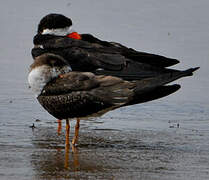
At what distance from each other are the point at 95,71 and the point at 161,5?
6511 millimetres

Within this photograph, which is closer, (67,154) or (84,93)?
(67,154)

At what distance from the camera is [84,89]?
534cm

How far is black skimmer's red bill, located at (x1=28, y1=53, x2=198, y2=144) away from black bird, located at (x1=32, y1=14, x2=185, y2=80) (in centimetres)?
42

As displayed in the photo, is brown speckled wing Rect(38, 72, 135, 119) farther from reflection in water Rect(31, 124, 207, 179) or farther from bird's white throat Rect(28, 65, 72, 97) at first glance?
reflection in water Rect(31, 124, 207, 179)

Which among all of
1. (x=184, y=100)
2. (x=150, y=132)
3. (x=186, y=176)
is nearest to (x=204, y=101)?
(x=184, y=100)

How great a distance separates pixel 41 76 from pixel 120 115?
72.3 inches

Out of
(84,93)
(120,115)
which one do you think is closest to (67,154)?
(84,93)

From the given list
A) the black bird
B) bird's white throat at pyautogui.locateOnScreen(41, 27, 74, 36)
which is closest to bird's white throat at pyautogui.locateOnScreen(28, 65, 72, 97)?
the black bird

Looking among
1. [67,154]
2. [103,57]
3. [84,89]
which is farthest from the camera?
[103,57]

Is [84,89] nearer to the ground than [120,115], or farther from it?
farther from it

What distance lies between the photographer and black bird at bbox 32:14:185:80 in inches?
237

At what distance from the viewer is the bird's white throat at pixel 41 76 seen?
5.47m

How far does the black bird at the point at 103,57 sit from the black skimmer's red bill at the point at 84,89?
0.42 metres

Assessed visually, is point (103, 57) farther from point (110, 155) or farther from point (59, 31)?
point (110, 155)
